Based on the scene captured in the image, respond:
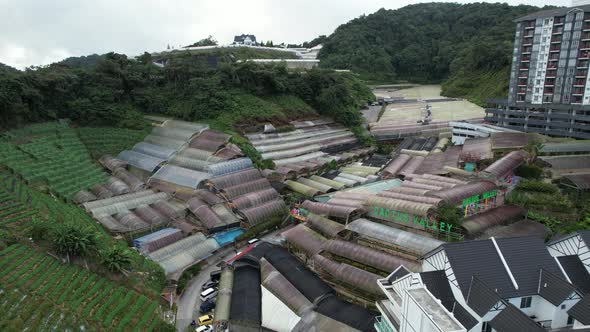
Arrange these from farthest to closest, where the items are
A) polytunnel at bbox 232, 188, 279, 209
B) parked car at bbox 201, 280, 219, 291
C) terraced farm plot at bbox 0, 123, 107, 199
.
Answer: polytunnel at bbox 232, 188, 279, 209
terraced farm plot at bbox 0, 123, 107, 199
parked car at bbox 201, 280, 219, 291

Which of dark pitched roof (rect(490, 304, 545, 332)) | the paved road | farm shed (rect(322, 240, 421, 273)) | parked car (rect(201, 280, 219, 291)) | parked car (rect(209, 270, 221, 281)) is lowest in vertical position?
the paved road

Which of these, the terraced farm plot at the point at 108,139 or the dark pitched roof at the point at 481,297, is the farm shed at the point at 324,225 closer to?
the dark pitched roof at the point at 481,297

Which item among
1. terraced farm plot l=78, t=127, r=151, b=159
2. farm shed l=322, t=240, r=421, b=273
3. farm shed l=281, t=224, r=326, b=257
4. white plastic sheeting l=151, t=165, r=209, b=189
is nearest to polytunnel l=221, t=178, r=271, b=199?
white plastic sheeting l=151, t=165, r=209, b=189

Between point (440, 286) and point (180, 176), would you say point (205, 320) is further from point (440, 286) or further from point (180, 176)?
point (180, 176)

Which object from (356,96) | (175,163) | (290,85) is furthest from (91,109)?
(356,96)

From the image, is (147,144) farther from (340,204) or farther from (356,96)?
(356,96)

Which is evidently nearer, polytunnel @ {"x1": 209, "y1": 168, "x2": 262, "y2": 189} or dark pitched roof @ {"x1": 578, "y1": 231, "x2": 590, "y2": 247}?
dark pitched roof @ {"x1": 578, "y1": 231, "x2": 590, "y2": 247}

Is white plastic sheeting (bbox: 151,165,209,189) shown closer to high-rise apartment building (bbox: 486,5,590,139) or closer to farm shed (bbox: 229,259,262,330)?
farm shed (bbox: 229,259,262,330)
